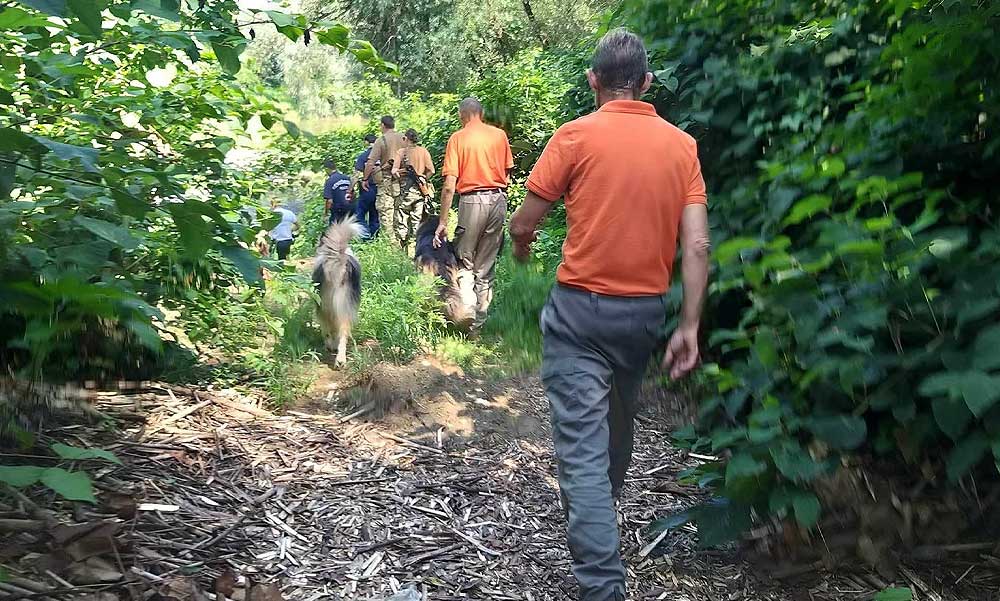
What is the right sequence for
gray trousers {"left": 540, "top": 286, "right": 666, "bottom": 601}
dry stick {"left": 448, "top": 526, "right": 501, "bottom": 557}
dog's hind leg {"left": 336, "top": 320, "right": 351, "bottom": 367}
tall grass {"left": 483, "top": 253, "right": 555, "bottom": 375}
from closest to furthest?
gray trousers {"left": 540, "top": 286, "right": 666, "bottom": 601} < dry stick {"left": 448, "top": 526, "right": 501, "bottom": 557} < dog's hind leg {"left": 336, "top": 320, "right": 351, "bottom": 367} < tall grass {"left": 483, "top": 253, "right": 555, "bottom": 375}

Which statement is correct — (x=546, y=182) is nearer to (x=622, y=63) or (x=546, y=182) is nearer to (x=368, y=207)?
(x=622, y=63)

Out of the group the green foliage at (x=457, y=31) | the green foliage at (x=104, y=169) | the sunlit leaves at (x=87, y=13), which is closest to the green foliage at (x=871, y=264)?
the green foliage at (x=104, y=169)

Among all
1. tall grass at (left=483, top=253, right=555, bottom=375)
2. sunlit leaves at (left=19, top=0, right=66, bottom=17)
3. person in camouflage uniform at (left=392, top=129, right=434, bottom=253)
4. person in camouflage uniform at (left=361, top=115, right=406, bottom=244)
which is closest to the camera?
sunlit leaves at (left=19, top=0, right=66, bottom=17)

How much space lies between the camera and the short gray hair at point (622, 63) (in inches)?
121

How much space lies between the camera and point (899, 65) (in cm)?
369

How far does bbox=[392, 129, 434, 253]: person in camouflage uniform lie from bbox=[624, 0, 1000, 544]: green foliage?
750 centimetres

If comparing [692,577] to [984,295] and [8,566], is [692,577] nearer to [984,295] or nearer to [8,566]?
[984,295]

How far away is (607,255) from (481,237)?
5.05 m

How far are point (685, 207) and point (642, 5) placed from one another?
122 inches

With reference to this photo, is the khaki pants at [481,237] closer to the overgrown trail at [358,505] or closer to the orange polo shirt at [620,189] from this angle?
the overgrown trail at [358,505]

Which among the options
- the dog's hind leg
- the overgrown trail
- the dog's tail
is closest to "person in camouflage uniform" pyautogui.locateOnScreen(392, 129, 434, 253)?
the dog's tail

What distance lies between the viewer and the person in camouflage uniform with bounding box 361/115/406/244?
1170 cm

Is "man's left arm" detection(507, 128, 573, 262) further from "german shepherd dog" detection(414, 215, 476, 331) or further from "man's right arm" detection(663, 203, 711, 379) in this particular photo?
"german shepherd dog" detection(414, 215, 476, 331)

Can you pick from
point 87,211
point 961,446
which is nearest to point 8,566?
point 87,211
